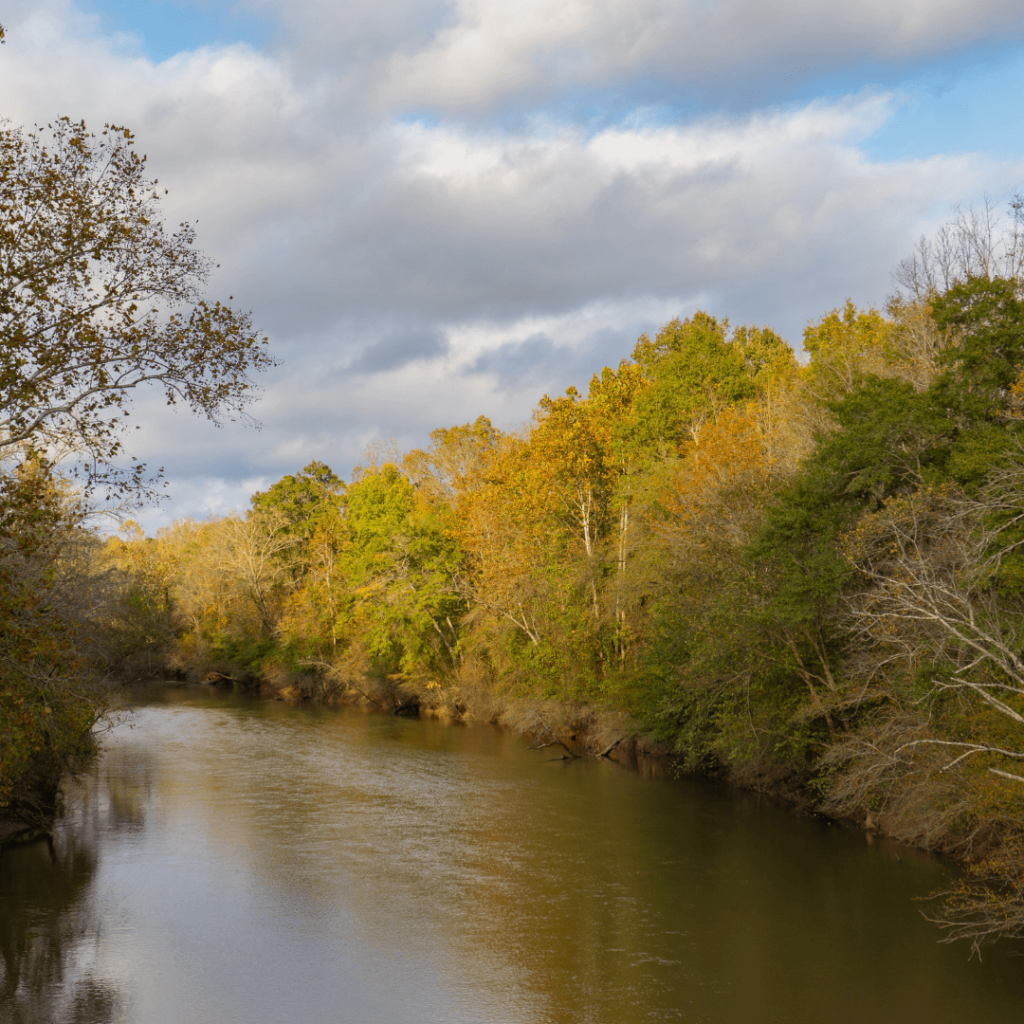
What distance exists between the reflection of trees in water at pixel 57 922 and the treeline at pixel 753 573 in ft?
42.2

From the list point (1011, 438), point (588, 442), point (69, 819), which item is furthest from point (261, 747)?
point (1011, 438)

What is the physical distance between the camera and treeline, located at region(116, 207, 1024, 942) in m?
17.4

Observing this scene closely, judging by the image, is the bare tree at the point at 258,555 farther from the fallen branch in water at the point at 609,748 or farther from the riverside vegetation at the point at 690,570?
the fallen branch in water at the point at 609,748

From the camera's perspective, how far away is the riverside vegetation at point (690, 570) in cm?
1276

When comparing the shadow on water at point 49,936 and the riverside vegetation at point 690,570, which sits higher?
the riverside vegetation at point 690,570

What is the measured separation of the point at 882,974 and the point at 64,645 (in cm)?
1388

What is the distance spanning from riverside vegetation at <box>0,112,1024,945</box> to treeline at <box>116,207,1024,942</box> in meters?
0.12

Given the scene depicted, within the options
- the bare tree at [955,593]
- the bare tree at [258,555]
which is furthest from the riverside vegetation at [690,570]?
Result: the bare tree at [258,555]

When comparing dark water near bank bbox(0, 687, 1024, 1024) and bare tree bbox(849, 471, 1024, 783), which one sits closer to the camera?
dark water near bank bbox(0, 687, 1024, 1024)

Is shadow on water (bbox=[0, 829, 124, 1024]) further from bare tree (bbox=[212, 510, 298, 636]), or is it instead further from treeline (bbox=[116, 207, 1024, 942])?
bare tree (bbox=[212, 510, 298, 636])

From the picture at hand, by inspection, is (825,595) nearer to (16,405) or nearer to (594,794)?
(594,794)

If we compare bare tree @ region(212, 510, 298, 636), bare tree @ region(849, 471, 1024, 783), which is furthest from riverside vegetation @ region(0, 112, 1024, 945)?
bare tree @ region(212, 510, 298, 636)

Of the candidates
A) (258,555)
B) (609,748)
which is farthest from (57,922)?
(258,555)

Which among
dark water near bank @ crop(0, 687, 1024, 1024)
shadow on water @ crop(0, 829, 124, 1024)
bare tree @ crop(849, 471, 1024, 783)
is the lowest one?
dark water near bank @ crop(0, 687, 1024, 1024)
